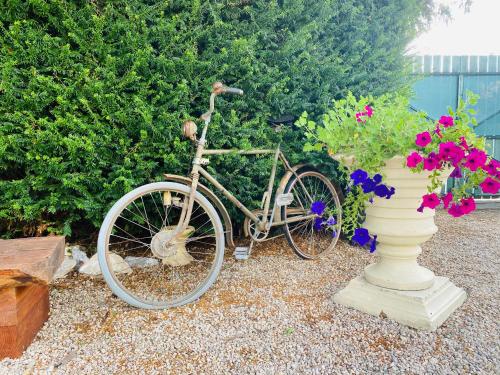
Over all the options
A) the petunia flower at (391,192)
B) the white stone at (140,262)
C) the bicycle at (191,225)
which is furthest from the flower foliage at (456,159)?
the white stone at (140,262)

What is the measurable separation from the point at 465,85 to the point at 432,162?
4737mm

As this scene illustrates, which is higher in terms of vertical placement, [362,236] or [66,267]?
[362,236]

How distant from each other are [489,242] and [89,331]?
138 inches

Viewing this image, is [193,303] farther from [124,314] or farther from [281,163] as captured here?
[281,163]

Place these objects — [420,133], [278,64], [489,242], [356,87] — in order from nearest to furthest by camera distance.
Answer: [420,133] → [278,64] → [356,87] → [489,242]

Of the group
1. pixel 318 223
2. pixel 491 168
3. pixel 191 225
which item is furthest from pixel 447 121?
pixel 191 225

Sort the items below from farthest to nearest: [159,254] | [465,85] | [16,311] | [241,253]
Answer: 1. [465,85]
2. [241,253]
3. [159,254]
4. [16,311]

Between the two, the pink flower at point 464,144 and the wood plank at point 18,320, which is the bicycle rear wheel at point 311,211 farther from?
the wood plank at point 18,320

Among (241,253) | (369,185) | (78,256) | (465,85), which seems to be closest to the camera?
(369,185)

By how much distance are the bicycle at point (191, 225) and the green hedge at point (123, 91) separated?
0.19 metres

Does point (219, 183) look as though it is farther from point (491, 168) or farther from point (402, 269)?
point (491, 168)

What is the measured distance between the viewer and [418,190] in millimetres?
1876

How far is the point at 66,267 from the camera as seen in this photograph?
8.18ft

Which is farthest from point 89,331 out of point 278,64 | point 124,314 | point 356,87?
point 356,87
